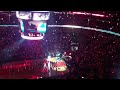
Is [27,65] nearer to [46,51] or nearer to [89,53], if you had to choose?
[46,51]

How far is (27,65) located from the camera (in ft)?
9.36

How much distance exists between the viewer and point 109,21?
9.53ft

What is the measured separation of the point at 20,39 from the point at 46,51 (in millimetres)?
347

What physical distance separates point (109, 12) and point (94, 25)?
24 centimetres

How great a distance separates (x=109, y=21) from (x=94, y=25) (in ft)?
0.61

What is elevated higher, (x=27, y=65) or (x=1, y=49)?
(x=1, y=49)

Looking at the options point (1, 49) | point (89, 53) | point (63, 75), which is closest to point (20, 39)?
point (1, 49)

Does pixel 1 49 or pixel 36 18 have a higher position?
pixel 36 18

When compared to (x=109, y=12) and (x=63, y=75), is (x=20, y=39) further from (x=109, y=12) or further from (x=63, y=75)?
(x=109, y=12)

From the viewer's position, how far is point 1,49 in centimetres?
287
